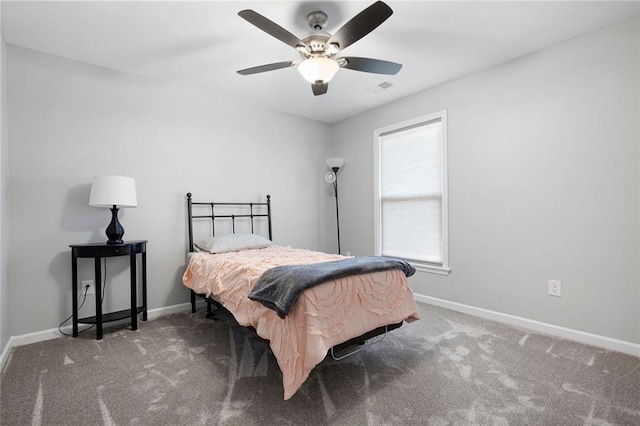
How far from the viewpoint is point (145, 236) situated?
297 centimetres

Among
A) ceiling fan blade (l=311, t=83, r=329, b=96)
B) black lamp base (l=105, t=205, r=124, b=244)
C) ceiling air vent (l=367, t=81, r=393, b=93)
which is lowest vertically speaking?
black lamp base (l=105, t=205, r=124, b=244)

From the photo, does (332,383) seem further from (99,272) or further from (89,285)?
(89,285)

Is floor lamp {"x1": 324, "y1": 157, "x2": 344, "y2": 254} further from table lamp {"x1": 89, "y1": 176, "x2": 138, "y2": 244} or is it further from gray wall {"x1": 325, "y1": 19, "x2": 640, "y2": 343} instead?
table lamp {"x1": 89, "y1": 176, "x2": 138, "y2": 244}

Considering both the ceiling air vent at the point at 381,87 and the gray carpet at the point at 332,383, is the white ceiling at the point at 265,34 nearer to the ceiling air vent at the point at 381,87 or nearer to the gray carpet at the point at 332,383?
the ceiling air vent at the point at 381,87

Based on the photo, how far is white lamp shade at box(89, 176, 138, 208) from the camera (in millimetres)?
2409

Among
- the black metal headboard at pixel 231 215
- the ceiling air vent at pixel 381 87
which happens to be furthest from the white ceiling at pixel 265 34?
the black metal headboard at pixel 231 215

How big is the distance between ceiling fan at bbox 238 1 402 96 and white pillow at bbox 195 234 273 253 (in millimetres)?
1589

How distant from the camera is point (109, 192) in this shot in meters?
2.43

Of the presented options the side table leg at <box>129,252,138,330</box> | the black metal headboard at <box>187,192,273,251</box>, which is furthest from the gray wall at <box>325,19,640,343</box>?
the side table leg at <box>129,252,138,330</box>

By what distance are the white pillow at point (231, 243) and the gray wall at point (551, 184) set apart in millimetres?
1956

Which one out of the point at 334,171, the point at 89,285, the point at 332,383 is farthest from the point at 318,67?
the point at 89,285

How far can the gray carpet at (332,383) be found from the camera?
1492 mm

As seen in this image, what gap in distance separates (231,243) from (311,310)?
1.67m

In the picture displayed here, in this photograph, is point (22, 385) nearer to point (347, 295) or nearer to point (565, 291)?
point (347, 295)
